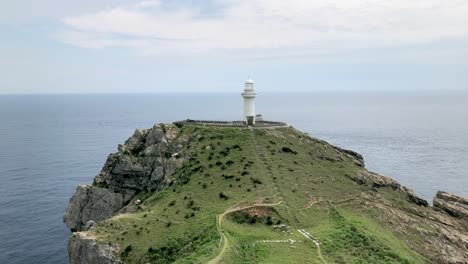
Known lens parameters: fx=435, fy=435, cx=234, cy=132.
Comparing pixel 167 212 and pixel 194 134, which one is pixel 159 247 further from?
pixel 194 134

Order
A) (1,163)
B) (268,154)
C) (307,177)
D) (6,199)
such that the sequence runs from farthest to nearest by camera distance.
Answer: (1,163) → (6,199) → (268,154) → (307,177)

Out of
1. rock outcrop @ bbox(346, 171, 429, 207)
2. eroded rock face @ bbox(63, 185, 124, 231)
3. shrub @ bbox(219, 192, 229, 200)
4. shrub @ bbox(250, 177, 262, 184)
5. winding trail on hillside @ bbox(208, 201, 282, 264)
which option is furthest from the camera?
eroded rock face @ bbox(63, 185, 124, 231)

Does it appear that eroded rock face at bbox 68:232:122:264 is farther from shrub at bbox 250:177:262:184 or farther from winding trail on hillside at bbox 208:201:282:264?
shrub at bbox 250:177:262:184

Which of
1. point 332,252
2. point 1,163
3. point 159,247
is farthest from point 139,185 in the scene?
point 1,163

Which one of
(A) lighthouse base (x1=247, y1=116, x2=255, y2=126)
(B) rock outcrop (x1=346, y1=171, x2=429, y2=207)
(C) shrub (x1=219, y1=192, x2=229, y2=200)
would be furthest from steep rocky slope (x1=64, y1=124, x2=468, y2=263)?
(A) lighthouse base (x1=247, y1=116, x2=255, y2=126)

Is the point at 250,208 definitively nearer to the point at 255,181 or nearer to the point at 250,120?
the point at 255,181

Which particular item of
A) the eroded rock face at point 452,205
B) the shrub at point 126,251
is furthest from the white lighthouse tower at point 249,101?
the shrub at point 126,251

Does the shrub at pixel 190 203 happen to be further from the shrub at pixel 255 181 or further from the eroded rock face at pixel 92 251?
the eroded rock face at pixel 92 251
